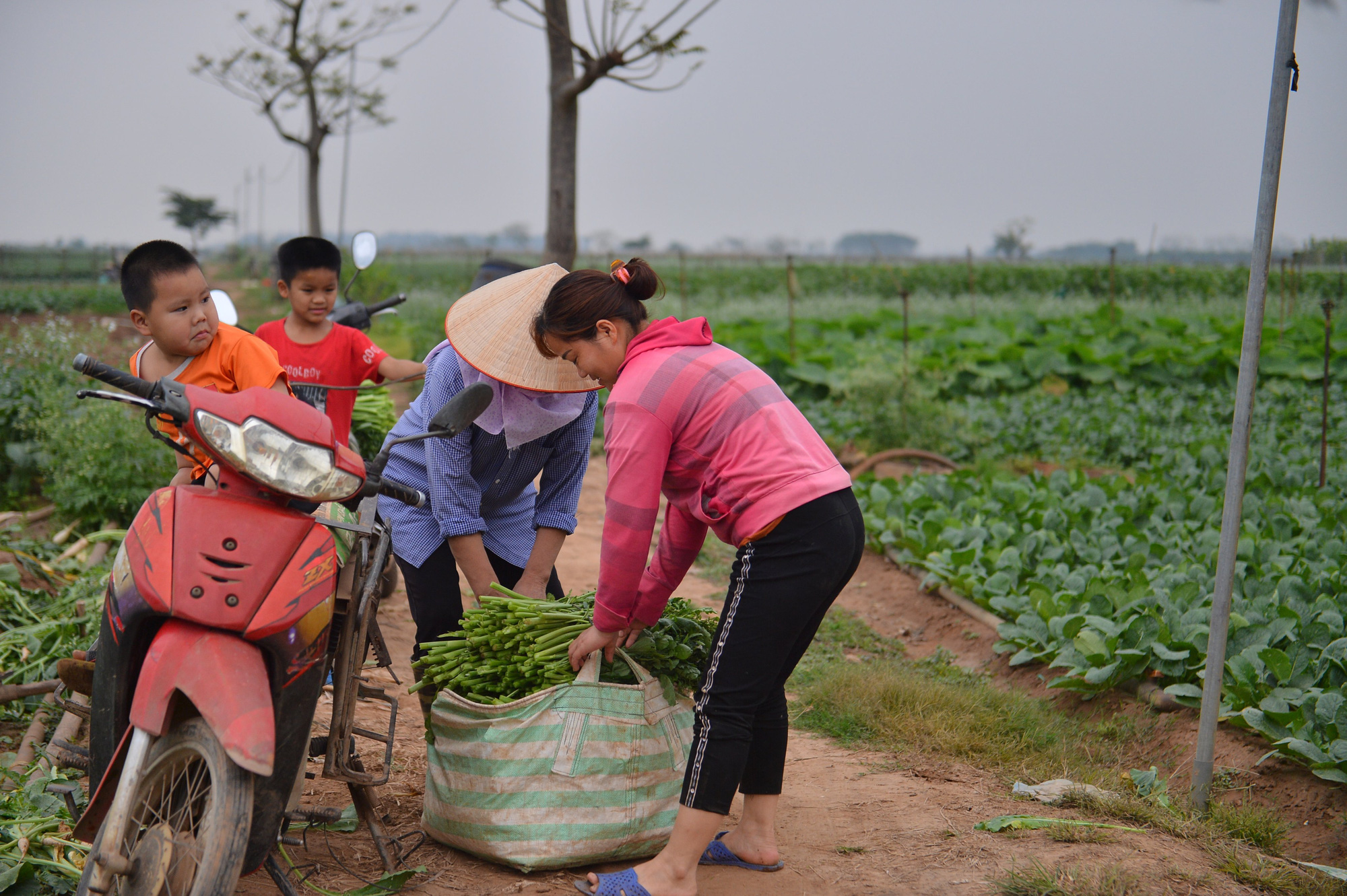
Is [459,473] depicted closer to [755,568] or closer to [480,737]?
[480,737]

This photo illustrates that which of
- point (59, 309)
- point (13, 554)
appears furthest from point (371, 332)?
point (13, 554)

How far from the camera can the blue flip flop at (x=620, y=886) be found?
2314mm

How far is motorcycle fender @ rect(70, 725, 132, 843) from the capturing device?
1.98m

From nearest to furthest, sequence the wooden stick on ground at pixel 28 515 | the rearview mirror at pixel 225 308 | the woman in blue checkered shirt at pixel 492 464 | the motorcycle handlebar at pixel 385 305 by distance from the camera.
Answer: the woman in blue checkered shirt at pixel 492 464 → the rearview mirror at pixel 225 308 → the motorcycle handlebar at pixel 385 305 → the wooden stick on ground at pixel 28 515

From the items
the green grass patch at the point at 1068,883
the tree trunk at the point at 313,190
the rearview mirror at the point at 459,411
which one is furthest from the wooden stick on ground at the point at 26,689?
the tree trunk at the point at 313,190

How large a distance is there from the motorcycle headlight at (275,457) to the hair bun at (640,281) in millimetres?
807

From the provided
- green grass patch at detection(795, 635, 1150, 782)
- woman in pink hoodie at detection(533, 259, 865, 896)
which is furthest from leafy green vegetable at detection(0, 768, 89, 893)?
green grass patch at detection(795, 635, 1150, 782)

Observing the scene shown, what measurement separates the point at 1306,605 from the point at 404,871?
3.71m

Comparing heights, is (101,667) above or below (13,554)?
above

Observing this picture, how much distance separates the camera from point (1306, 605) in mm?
3988

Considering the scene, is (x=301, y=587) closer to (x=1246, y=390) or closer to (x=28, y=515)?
(x=1246, y=390)

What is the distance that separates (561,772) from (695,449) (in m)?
0.88

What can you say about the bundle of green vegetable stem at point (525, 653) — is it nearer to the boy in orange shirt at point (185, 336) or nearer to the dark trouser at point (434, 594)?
the dark trouser at point (434, 594)

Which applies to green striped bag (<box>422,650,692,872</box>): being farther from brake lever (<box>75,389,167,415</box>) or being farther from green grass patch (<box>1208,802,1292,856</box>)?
green grass patch (<box>1208,802,1292,856</box>)
